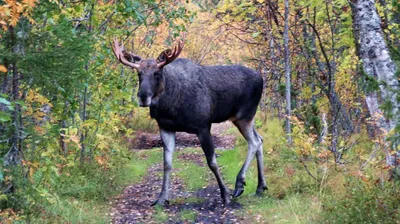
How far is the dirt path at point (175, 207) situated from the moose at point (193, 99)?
0.31m

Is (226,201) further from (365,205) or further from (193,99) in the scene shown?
(365,205)

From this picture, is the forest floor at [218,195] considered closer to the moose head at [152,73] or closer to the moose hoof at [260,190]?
the moose hoof at [260,190]

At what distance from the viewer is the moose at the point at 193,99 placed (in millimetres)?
8312

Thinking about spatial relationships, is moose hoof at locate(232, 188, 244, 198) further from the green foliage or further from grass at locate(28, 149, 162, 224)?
the green foliage

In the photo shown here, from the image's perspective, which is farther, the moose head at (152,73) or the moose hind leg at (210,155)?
the moose hind leg at (210,155)

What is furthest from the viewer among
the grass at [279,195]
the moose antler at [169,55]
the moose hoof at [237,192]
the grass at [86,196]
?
the moose hoof at [237,192]

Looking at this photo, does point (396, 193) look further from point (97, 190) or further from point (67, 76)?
point (97, 190)

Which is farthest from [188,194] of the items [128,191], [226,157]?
[226,157]

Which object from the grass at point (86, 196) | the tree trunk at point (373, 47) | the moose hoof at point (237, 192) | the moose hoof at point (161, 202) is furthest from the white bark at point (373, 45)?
the grass at point (86, 196)

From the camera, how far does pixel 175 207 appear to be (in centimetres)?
843

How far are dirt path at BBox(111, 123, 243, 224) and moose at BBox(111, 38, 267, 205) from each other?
1.01 ft

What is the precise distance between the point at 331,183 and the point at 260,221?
1199 millimetres

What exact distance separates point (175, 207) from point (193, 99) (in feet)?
5.74

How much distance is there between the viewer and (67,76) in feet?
20.2
